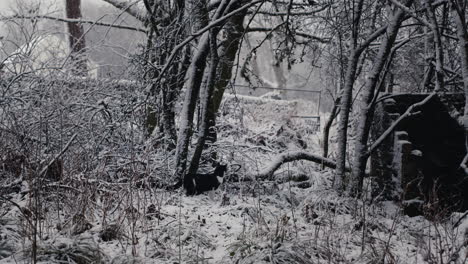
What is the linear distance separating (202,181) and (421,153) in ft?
9.12

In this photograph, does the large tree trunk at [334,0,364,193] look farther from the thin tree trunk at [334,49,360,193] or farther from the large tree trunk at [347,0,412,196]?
the large tree trunk at [347,0,412,196]

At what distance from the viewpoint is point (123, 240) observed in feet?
12.4

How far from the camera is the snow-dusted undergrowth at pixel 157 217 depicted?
135 inches

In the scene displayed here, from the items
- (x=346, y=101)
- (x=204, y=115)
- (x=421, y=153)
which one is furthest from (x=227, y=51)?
(x=421, y=153)

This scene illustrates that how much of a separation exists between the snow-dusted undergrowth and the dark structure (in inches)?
13.6

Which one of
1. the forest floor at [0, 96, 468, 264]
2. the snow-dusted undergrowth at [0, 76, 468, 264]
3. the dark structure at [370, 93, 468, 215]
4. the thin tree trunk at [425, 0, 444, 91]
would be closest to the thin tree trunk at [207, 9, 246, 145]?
the snow-dusted undergrowth at [0, 76, 468, 264]

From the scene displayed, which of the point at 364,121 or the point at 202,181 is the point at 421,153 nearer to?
the point at 364,121

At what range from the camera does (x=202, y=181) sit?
562 centimetres

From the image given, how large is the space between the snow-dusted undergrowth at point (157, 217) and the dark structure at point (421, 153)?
35cm

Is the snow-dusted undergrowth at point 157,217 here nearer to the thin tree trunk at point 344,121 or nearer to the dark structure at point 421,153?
the thin tree trunk at point 344,121

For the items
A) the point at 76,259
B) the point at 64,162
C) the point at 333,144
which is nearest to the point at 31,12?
the point at 64,162

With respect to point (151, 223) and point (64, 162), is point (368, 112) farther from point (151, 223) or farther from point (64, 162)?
point (64, 162)

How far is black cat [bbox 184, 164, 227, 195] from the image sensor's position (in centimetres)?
546

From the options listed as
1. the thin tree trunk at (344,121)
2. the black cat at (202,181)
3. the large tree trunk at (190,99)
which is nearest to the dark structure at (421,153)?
the thin tree trunk at (344,121)
